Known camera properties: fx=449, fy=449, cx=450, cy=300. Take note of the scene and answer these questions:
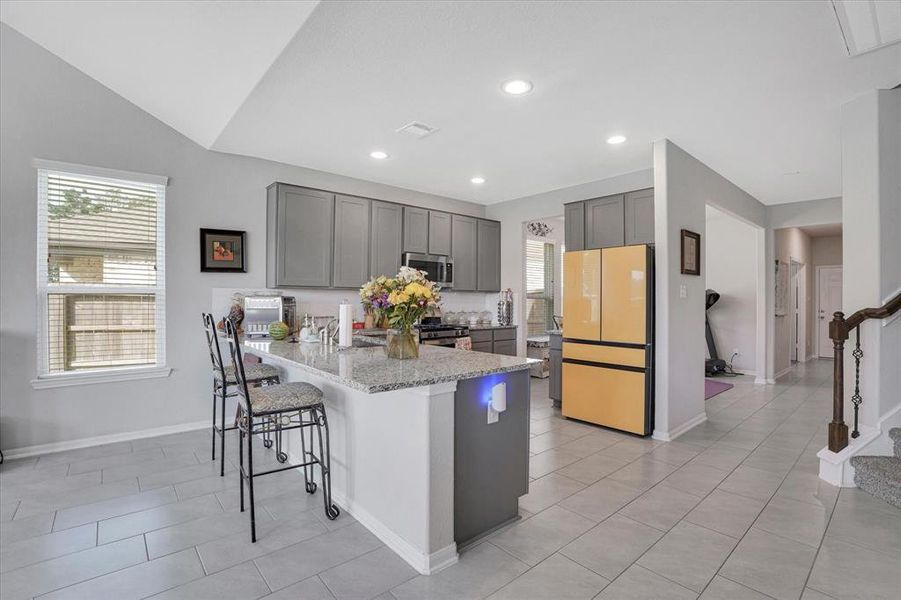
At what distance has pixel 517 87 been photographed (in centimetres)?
293

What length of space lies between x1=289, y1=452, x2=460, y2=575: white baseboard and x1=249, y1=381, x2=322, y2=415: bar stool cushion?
66cm

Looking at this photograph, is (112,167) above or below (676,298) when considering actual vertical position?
above

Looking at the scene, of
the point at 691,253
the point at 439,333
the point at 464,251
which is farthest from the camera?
the point at 464,251

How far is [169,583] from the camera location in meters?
1.94

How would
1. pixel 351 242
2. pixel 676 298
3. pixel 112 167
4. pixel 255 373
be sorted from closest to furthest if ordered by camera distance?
1. pixel 255 373
2. pixel 112 167
3. pixel 676 298
4. pixel 351 242

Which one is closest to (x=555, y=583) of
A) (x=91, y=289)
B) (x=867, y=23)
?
(x=867, y=23)

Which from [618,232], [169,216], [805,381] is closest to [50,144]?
[169,216]

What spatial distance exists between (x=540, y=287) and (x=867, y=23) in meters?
5.68

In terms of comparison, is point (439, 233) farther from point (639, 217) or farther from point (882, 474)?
point (882, 474)

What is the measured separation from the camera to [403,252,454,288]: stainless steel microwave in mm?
5423

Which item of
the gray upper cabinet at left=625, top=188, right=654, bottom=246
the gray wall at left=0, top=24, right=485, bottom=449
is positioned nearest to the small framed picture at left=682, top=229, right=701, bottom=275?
the gray upper cabinet at left=625, top=188, right=654, bottom=246

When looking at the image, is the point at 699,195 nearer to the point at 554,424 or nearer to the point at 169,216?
the point at 554,424

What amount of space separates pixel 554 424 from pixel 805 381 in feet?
15.9

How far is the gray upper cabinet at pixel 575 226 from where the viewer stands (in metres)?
4.97
